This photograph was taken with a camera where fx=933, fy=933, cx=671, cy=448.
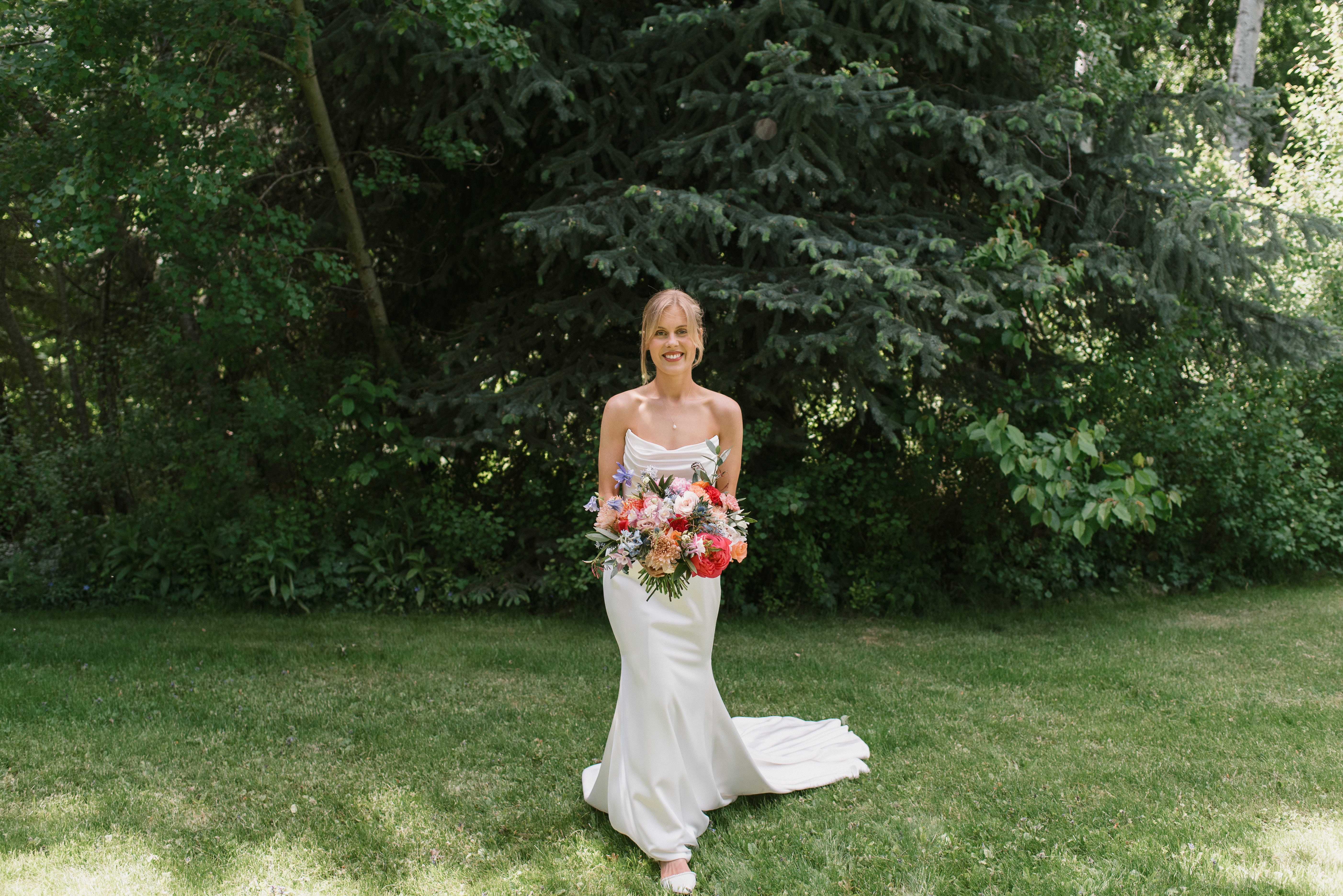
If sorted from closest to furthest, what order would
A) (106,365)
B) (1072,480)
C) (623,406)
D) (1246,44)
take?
(623,406) < (1072,480) < (106,365) < (1246,44)

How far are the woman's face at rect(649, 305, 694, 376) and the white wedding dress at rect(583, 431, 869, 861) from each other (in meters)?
0.35

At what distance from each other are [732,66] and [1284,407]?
6.26 meters

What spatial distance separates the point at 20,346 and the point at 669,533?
884cm

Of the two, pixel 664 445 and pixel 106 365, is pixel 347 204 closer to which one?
pixel 106 365

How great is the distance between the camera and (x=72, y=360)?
943cm

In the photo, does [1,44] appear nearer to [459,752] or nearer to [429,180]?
[429,180]

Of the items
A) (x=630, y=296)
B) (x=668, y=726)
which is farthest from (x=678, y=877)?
(x=630, y=296)

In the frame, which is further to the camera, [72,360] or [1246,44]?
[1246,44]

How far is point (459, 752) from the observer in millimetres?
4898

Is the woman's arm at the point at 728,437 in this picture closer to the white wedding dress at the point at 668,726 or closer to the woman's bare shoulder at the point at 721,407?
the woman's bare shoulder at the point at 721,407

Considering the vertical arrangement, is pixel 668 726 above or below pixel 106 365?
below

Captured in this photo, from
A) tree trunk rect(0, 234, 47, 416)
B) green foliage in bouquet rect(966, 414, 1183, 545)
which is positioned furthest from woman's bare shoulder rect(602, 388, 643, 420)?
tree trunk rect(0, 234, 47, 416)

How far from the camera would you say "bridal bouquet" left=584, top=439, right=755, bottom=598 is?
3656mm

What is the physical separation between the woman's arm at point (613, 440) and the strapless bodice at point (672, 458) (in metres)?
0.12
